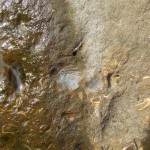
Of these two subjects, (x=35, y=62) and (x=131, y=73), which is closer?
(x=131, y=73)

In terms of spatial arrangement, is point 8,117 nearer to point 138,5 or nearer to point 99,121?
point 99,121

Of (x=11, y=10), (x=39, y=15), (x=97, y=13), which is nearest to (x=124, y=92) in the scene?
(x=97, y=13)

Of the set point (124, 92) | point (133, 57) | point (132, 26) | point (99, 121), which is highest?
point (132, 26)

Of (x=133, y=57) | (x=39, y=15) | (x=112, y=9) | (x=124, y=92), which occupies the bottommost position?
(x=124, y=92)

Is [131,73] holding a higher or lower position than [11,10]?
lower

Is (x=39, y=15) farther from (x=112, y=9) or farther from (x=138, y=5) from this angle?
(x=138, y=5)

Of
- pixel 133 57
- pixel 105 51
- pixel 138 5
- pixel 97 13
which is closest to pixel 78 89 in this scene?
pixel 105 51
